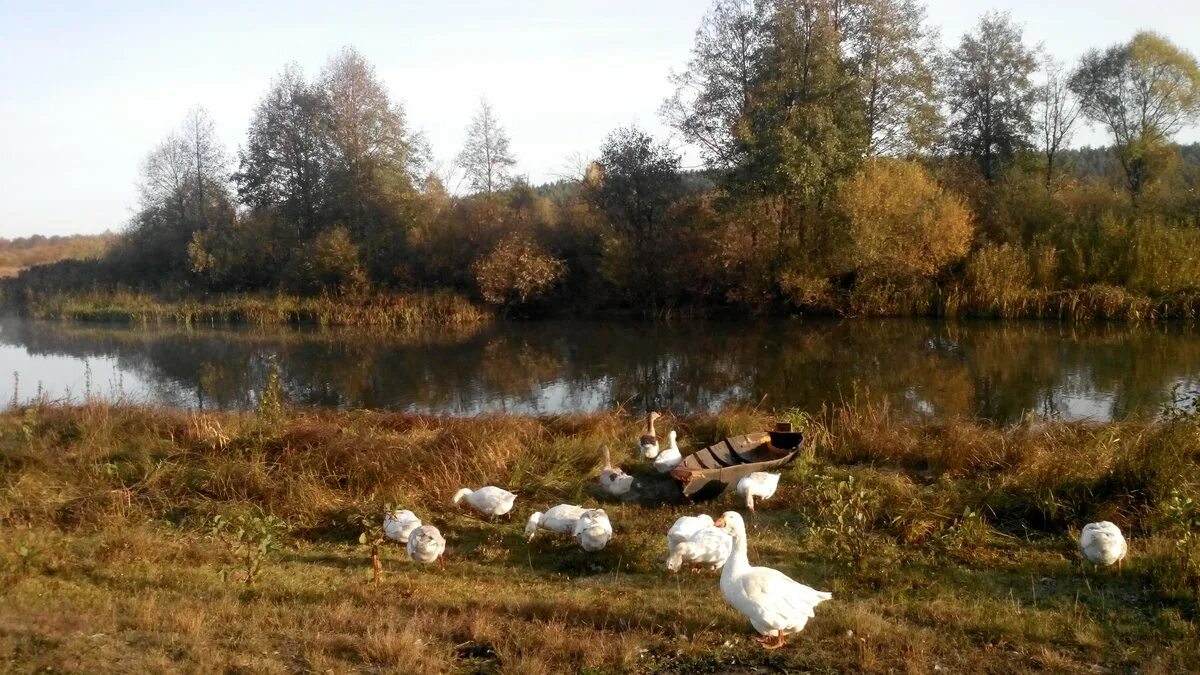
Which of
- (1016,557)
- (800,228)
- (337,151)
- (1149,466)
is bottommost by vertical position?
(1016,557)

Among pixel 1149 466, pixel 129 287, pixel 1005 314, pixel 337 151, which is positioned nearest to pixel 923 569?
pixel 1149 466

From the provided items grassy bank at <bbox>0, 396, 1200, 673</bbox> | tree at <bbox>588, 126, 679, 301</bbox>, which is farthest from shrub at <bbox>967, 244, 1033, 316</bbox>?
grassy bank at <bbox>0, 396, 1200, 673</bbox>

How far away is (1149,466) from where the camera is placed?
878 cm

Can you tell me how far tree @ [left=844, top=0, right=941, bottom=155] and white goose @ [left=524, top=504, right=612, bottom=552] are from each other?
28.5m

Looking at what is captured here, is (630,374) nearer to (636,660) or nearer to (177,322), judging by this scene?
(636,660)

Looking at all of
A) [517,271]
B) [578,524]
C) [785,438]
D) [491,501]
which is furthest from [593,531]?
[517,271]

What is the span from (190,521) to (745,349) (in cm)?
1991

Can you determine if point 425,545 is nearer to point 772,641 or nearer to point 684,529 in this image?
point 684,529

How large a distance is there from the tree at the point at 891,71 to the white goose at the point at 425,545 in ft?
97.1

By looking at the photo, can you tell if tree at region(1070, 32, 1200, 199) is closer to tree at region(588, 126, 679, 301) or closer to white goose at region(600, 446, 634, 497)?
tree at region(588, 126, 679, 301)

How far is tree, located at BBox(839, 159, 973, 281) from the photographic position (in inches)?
1281

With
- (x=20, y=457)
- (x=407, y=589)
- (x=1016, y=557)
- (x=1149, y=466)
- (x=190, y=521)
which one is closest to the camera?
(x=407, y=589)

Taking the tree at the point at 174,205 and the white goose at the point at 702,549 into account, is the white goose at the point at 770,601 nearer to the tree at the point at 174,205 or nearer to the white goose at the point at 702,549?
the white goose at the point at 702,549

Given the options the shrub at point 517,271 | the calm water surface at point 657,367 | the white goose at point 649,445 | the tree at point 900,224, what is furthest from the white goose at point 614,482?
the shrub at point 517,271
